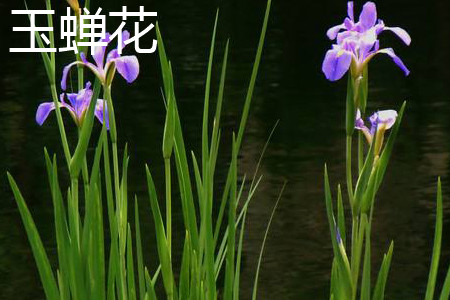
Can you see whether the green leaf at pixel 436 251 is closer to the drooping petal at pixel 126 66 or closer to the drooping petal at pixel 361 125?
the drooping petal at pixel 361 125

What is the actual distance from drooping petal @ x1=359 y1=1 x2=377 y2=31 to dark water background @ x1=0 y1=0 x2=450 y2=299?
3305 mm

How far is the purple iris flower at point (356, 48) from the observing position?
4.74 ft

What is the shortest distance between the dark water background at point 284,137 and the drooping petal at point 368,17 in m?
3.30

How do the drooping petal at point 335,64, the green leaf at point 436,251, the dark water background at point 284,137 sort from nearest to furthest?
the drooping petal at point 335,64
the green leaf at point 436,251
the dark water background at point 284,137

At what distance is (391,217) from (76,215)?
461 centimetres

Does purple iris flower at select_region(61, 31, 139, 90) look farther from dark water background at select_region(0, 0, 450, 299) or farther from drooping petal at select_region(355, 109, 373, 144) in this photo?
dark water background at select_region(0, 0, 450, 299)

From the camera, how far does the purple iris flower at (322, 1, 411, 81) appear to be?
1445 mm

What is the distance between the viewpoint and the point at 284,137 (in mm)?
7859

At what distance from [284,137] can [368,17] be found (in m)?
6.35

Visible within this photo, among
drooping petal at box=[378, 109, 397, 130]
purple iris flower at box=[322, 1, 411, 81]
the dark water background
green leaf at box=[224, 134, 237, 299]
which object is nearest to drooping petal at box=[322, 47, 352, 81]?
purple iris flower at box=[322, 1, 411, 81]

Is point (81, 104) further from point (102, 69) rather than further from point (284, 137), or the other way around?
point (284, 137)

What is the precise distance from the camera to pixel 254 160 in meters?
6.89

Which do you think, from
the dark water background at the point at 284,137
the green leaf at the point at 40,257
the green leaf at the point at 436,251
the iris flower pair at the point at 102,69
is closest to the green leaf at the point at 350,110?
the green leaf at the point at 436,251

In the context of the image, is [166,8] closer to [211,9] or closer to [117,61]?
[211,9]
